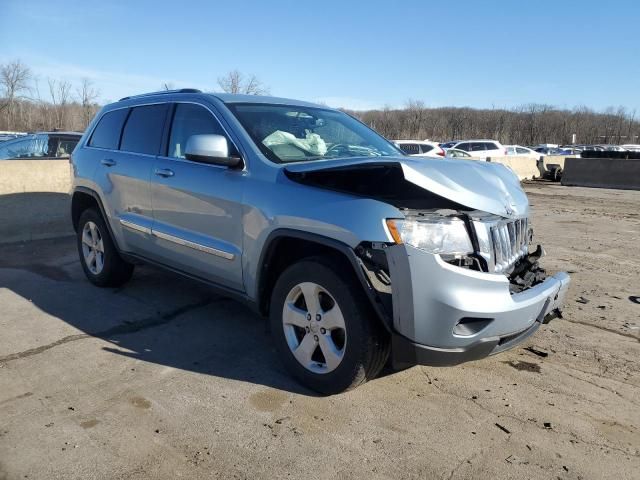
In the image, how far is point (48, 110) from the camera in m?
62.2

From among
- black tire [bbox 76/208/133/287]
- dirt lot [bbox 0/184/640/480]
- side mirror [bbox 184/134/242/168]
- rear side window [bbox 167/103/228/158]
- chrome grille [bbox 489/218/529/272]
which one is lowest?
dirt lot [bbox 0/184/640/480]

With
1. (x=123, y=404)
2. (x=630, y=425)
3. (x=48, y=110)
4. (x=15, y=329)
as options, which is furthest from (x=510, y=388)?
(x=48, y=110)

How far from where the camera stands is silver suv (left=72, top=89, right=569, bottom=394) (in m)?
2.90

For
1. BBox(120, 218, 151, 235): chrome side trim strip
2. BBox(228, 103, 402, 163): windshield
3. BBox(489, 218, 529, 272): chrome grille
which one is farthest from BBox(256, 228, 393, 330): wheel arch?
BBox(120, 218, 151, 235): chrome side trim strip

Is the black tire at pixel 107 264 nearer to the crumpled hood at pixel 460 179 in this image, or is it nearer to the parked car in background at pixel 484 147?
the crumpled hood at pixel 460 179

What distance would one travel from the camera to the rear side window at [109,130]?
527 cm

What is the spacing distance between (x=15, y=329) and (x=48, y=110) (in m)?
66.4

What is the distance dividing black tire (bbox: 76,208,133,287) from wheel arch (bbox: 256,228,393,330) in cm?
230

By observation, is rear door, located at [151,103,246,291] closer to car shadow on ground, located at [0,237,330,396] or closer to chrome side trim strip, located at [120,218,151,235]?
chrome side trim strip, located at [120,218,151,235]

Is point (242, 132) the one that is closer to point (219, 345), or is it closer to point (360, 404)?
point (219, 345)

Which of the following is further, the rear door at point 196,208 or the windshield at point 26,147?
the windshield at point 26,147

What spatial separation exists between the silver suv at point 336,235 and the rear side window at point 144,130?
0.12 feet

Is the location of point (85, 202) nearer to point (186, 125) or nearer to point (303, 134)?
point (186, 125)

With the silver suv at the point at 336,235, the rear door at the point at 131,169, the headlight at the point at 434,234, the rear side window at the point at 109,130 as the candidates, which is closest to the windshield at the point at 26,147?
the rear side window at the point at 109,130
